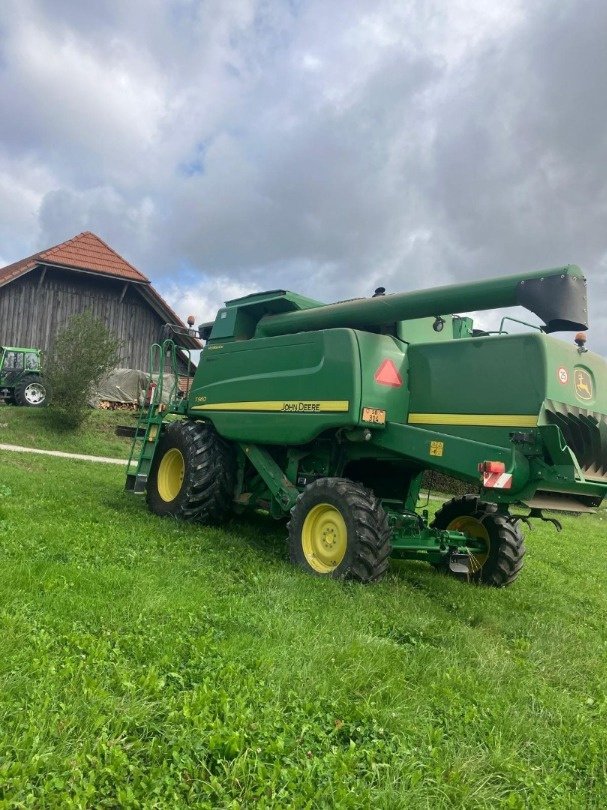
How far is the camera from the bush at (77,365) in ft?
56.9

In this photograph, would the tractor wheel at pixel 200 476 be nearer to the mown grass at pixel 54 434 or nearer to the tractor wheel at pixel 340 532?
the tractor wheel at pixel 340 532

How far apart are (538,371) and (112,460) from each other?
12.4m

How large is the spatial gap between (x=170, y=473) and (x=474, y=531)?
392 cm

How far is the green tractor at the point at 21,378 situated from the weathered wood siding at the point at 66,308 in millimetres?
2364

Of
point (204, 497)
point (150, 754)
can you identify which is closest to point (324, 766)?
point (150, 754)

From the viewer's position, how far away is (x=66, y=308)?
971 inches

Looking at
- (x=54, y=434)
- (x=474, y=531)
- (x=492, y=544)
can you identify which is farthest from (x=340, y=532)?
(x=54, y=434)

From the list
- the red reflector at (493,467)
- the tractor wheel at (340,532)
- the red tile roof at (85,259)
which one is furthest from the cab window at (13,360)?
the red reflector at (493,467)

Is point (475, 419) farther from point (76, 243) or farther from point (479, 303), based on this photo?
point (76, 243)

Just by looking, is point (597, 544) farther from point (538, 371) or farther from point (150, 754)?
point (150, 754)

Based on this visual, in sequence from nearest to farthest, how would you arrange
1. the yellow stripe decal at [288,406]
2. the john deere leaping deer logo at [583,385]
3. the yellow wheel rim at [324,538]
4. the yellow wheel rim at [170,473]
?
the john deere leaping deer logo at [583,385], the yellow wheel rim at [324,538], the yellow stripe decal at [288,406], the yellow wheel rim at [170,473]

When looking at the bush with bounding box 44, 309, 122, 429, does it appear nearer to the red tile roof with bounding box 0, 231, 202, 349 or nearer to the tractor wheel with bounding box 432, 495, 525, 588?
the red tile roof with bounding box 0, 231, 202, 349

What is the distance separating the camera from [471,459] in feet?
17.7

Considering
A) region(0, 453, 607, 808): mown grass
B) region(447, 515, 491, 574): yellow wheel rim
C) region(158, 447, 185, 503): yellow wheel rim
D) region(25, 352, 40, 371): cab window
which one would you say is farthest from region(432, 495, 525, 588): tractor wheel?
region(25, 352, 40, 371): cab window
